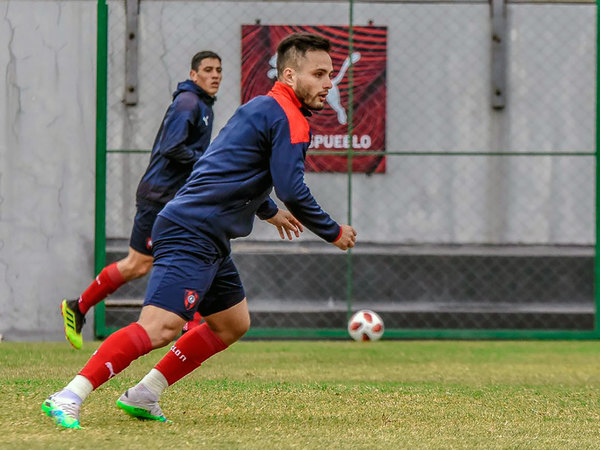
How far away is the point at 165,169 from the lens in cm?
834

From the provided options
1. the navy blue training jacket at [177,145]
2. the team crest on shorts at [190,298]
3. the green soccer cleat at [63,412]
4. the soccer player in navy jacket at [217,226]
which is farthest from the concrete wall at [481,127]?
the green soccer cleat at [63,412]

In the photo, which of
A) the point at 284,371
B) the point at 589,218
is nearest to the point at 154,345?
the point at 284,371

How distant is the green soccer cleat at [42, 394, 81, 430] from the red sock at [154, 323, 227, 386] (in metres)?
0.62

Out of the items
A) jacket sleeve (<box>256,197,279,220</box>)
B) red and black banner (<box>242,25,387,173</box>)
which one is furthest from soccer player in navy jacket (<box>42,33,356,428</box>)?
red and black banner (<box>242,25,387,173</box>)

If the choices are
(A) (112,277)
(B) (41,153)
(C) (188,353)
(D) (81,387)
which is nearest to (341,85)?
(B) (41,153)

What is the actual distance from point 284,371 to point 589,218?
4.90 meters

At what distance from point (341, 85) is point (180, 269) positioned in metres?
6.69

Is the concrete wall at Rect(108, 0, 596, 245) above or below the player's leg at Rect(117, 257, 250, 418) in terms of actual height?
above

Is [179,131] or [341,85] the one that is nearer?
[179,131]

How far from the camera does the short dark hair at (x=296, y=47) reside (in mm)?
4840

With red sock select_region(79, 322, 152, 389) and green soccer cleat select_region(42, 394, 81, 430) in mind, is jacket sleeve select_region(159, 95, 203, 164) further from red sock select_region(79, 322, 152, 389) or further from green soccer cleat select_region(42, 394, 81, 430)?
green soccer cleat select_region(42, 394, 81, 430)

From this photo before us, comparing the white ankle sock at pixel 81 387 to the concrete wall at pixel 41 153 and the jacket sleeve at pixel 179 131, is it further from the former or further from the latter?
the concrete wall at pixel 41 153

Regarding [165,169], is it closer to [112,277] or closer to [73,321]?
[112,277]

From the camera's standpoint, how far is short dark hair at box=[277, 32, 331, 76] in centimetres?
484
